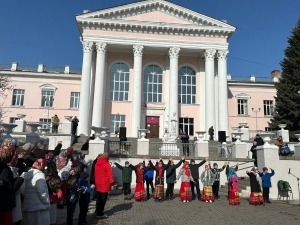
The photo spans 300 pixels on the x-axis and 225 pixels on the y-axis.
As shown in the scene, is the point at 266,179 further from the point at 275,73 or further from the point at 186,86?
the point at 275,73

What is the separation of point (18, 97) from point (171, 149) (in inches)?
997

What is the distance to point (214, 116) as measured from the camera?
27578mm

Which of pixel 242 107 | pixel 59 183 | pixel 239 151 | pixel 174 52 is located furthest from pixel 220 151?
pixel 242 107

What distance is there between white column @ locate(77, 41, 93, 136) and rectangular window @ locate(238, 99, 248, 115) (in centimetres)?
1955

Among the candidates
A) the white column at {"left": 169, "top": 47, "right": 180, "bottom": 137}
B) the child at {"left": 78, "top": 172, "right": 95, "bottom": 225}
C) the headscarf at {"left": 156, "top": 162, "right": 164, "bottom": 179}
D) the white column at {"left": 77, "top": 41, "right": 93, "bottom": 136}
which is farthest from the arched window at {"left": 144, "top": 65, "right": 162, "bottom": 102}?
the child at {"left": 78, "top": 172, "right": 95, "bottom": 225}

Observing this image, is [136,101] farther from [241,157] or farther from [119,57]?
[241,157]

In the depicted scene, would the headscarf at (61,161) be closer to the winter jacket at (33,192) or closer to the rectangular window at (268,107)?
the winter jacket at (33,192)

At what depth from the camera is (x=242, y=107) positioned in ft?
113

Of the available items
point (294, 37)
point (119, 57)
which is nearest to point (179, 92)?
point (119, 57)

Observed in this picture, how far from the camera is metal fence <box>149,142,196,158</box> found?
1525 cm

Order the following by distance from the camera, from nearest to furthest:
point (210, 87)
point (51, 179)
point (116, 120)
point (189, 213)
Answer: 1. point (51, 179)
2. point (189, 213)
3. point (210, 87)
4. point (116, 120)

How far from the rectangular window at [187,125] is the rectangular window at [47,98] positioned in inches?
642

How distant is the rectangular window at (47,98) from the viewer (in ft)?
108

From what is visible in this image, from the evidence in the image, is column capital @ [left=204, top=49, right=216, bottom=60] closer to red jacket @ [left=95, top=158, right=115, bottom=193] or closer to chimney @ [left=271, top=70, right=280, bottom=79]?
chimney @ [left=271, top=70, right=280, bottom=79]
